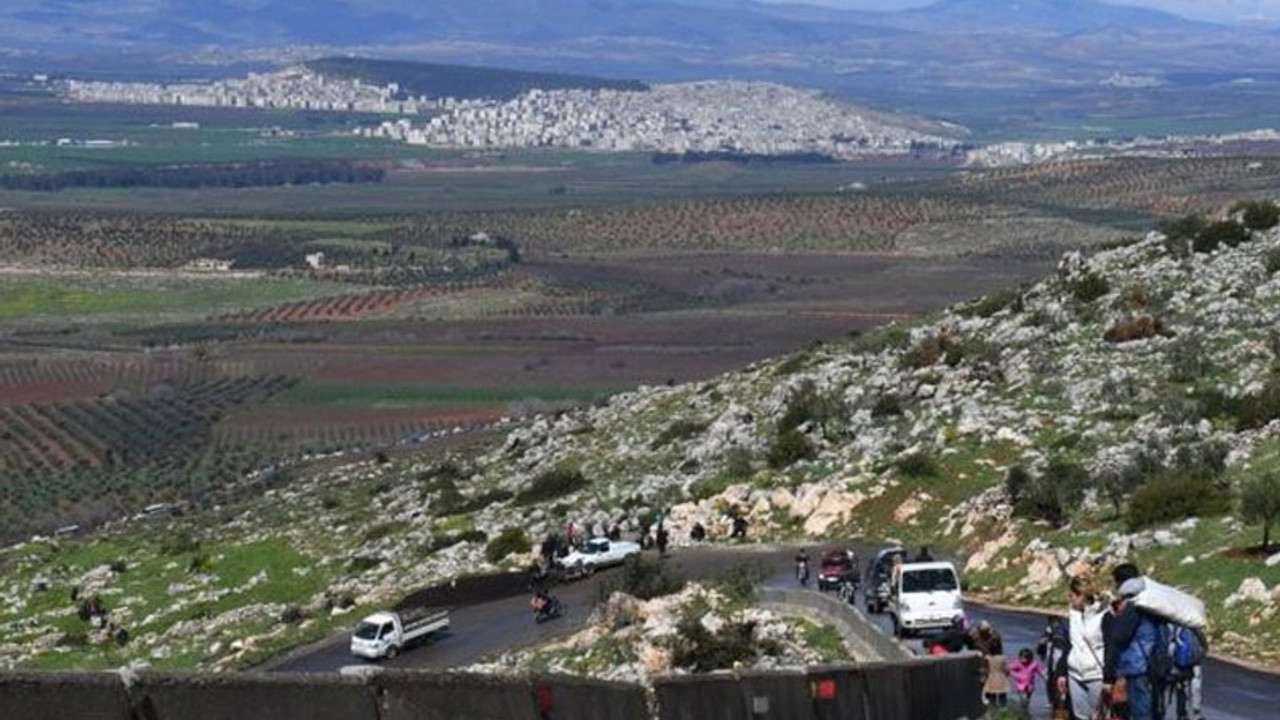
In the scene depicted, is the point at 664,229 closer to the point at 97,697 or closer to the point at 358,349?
the point at 358,349

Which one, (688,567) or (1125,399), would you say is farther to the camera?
(1125,399)

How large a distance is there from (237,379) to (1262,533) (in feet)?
266

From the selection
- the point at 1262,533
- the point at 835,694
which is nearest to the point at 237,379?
the point at 1262,533

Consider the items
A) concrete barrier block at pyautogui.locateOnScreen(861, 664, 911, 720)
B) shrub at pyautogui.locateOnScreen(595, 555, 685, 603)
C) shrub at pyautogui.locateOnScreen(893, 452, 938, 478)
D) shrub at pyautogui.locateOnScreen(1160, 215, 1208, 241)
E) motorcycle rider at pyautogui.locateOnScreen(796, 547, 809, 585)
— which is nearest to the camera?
concrete barrier block at pyautogui.locateOnScreen(861, 664, 911, 720)

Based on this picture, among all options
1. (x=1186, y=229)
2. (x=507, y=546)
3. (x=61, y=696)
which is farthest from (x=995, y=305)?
(x=61, y=696)

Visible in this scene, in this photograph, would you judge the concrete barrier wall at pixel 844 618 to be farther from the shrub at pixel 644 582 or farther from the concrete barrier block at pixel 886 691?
the concrete barrier block at pixel 886 691

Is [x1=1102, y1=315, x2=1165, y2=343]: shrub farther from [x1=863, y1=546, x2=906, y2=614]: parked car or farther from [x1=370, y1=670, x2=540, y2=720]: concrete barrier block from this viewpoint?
[x1=370, y1=670, x2=540, y2=720]: concrete barrier block

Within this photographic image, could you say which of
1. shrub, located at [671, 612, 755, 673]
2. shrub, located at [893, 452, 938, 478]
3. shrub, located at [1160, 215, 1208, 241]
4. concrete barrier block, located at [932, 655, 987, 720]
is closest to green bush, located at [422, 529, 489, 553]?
shrub, located at [893, 452, 938, 478]

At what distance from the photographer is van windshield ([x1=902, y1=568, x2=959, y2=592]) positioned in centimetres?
2931

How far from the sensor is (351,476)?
71312 mm

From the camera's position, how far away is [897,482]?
43.8 meters

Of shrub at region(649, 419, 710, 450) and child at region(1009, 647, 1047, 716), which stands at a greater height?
child at region(1009, 647, 1047, 716)

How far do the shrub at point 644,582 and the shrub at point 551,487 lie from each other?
51.0 feet

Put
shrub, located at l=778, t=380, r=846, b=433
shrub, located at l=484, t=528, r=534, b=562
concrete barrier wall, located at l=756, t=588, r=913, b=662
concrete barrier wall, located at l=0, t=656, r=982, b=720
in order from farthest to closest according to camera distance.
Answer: shrub, located at l=778, t=380, r=846, b=433 < shrub, located at l=484, t=528, r=534, b=562 < concrete barrier wall, located at l=756, t=588, r=913, b=662 < concrete barrier wall, located at l=0, t=656, r=982, b=720
